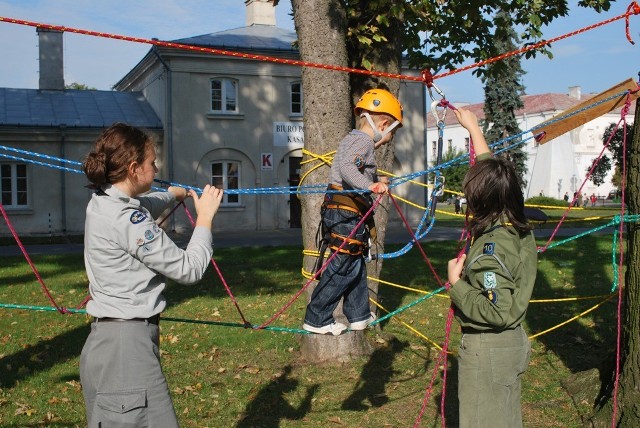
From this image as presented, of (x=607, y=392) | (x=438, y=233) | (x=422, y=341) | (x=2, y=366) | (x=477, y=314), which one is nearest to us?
(x=477, y=314)

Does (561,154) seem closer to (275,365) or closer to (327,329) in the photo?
(275,365)

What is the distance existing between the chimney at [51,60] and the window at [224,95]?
648cm

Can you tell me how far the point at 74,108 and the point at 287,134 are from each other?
8040 mm

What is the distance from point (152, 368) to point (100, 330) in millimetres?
286

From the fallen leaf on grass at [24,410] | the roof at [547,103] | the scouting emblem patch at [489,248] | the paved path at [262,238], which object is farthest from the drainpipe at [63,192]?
the roof at [547,103]

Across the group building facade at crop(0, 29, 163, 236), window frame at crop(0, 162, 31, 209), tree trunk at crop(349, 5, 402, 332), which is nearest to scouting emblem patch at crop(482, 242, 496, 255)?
tree trunk at crop(349, 5, 402, 332)

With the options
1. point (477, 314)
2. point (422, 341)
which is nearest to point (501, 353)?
point (477, 314)

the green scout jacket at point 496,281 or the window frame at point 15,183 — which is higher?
the window frame at point 15,183

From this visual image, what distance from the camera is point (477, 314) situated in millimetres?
3527

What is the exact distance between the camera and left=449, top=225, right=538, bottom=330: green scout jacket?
3.50 metres

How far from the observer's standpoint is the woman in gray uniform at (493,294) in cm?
352

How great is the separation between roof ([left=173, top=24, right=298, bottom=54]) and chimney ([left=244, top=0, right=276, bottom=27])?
2.22 feet

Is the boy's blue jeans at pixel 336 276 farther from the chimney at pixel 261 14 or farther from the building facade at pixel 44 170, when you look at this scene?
the chimney at pixel 261 14

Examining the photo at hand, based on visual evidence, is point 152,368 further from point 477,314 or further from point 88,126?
point 88,126
